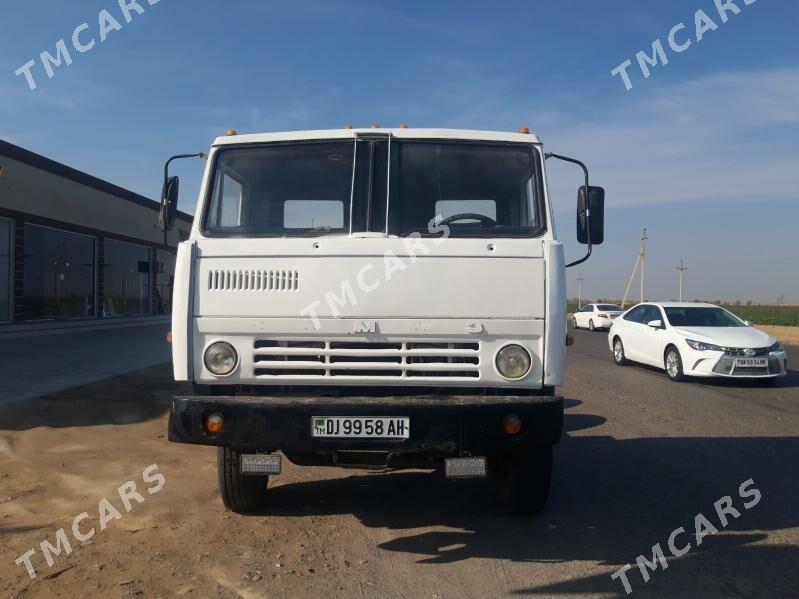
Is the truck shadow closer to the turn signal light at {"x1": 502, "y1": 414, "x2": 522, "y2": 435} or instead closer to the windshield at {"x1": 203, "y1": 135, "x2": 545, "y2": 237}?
A: the turn signal light at {"x1": 502, "y1": 414, "x2": 522, "y2": 435}

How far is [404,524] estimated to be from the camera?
4562mm

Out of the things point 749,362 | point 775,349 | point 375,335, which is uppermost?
point 375,335

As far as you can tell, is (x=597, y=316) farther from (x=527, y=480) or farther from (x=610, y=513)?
(x=527, y=480)

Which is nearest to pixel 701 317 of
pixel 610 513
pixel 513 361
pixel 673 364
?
pixel 673 364

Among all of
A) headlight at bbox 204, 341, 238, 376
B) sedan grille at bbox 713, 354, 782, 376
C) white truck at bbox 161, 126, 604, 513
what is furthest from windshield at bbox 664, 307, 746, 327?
headlight at bbox 204, 341, 238, 376

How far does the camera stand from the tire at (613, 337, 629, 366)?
14.7m

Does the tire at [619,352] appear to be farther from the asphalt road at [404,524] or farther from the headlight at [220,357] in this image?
the headlight at [220,357]

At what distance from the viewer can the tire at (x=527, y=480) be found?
14.5ft

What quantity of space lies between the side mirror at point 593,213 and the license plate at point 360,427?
6.41 feet

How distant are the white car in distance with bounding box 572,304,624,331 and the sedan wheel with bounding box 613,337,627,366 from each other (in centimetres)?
1748

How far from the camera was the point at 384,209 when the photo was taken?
4.48 metres

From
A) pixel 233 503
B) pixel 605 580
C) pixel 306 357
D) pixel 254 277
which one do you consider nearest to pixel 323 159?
pixel 254 277

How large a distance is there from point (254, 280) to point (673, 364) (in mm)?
9946

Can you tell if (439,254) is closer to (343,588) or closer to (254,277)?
(254,277)
